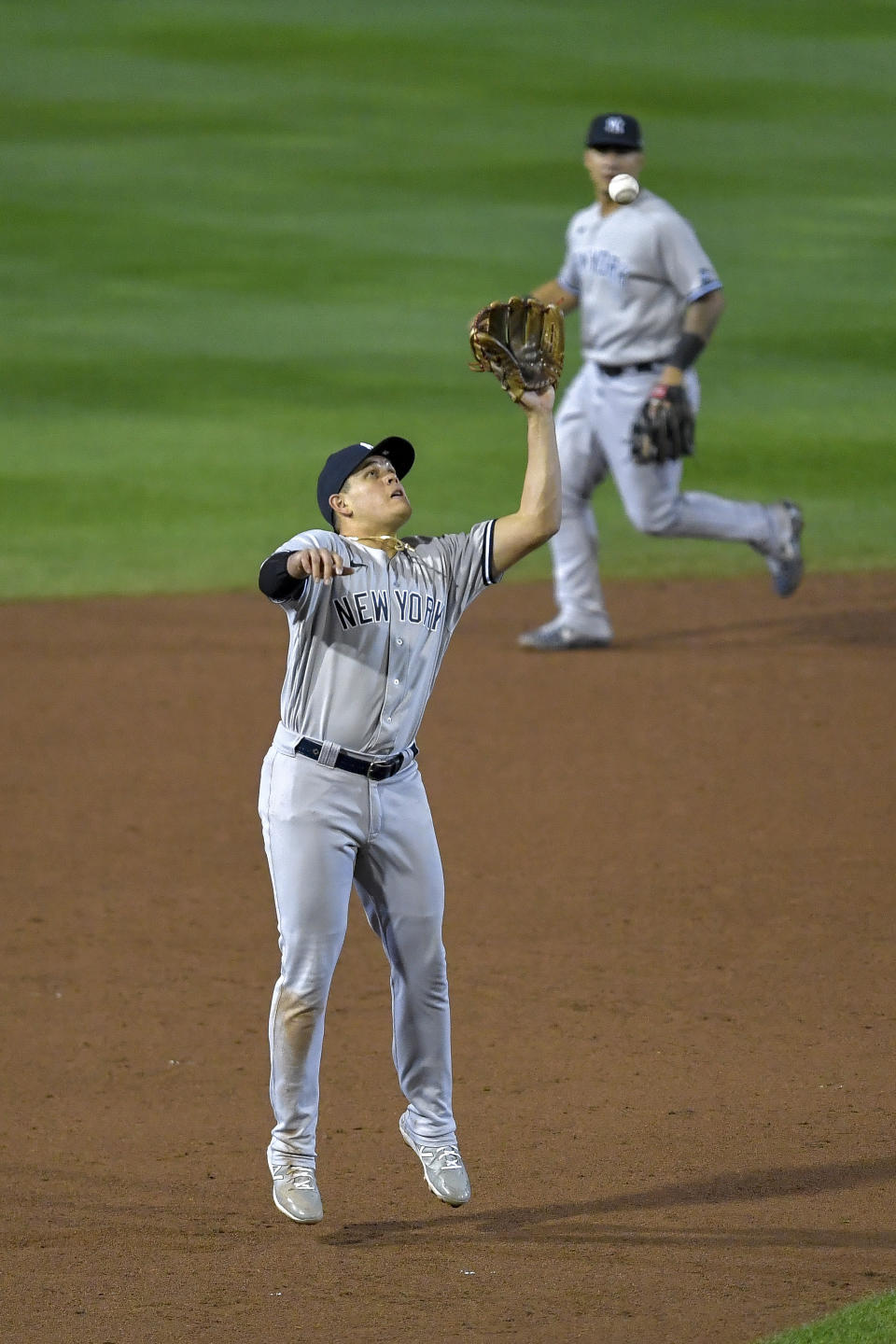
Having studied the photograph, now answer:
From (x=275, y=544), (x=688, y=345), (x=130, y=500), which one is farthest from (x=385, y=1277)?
(x=130, y=500)

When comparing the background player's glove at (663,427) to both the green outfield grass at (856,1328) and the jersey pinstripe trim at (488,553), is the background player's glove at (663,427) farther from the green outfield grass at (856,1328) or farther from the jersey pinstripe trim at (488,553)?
the green outfield grass at (856,1328)

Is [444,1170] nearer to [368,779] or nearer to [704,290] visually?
[368,779]

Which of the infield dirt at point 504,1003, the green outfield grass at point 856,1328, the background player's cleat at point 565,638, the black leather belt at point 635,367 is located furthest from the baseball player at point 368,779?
the background player's cleat at point 565,638

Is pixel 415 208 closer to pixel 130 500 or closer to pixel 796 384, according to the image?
pixel 796 384

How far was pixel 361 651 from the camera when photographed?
4312 millimetres

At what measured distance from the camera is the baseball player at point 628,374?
345 inches

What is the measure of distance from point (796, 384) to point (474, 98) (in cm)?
821

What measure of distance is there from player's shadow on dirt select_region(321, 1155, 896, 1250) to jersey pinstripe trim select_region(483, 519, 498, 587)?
57.4 inches

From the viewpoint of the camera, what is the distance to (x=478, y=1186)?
15.2 ft

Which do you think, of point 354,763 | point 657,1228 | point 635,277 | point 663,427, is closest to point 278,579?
point 354,763

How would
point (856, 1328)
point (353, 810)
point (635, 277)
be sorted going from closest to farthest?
point (856, 1328) < point (353, 810) < point (635, 277)

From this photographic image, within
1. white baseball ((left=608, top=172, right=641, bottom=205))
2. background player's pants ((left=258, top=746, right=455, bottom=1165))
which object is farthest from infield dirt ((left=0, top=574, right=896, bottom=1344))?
white baseball ((left=608, top=172, right=641, bottom=205))

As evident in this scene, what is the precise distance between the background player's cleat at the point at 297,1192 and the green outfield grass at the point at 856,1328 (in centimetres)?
108

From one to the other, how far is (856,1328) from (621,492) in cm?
572
